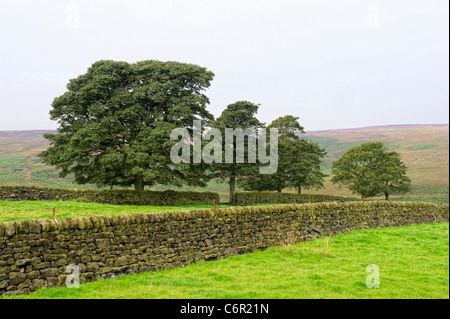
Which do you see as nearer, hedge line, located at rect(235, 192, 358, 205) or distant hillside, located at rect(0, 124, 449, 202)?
hedge line, located at rect(235, 192, 358, 205)

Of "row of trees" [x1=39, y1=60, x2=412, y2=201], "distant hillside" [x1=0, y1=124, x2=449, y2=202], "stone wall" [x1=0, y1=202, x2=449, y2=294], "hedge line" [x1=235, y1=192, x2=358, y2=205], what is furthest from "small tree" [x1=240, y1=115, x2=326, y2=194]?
"stone wall" [x1=0, y1=202, x2=449, y2=294]

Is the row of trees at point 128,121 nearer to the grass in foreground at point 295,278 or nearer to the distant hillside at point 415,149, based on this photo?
the grass in foreground at point 295,278

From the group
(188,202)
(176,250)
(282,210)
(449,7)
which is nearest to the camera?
(449,7)

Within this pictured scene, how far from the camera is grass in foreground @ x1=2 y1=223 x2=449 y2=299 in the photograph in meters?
7.24

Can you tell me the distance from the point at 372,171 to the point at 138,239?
1577 inches

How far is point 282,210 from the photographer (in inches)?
529

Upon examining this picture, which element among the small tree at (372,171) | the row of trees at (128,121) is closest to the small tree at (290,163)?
the small tree at (372,171)

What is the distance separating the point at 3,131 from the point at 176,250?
348 feet

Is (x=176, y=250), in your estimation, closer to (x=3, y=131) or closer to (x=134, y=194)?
(x=134, y=194)

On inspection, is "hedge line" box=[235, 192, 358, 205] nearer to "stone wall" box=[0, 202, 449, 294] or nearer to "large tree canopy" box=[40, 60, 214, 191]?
"large tree canopy" box=[40, 60, 214, 191]

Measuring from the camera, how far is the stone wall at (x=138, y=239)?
7.23 m

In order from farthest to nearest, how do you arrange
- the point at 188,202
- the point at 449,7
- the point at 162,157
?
1. the point at 188,202
2. the point at 162,157
3. the point at 449,7

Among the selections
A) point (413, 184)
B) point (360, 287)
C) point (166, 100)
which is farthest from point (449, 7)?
point (413, 184)

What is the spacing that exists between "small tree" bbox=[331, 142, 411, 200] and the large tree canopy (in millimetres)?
22318
